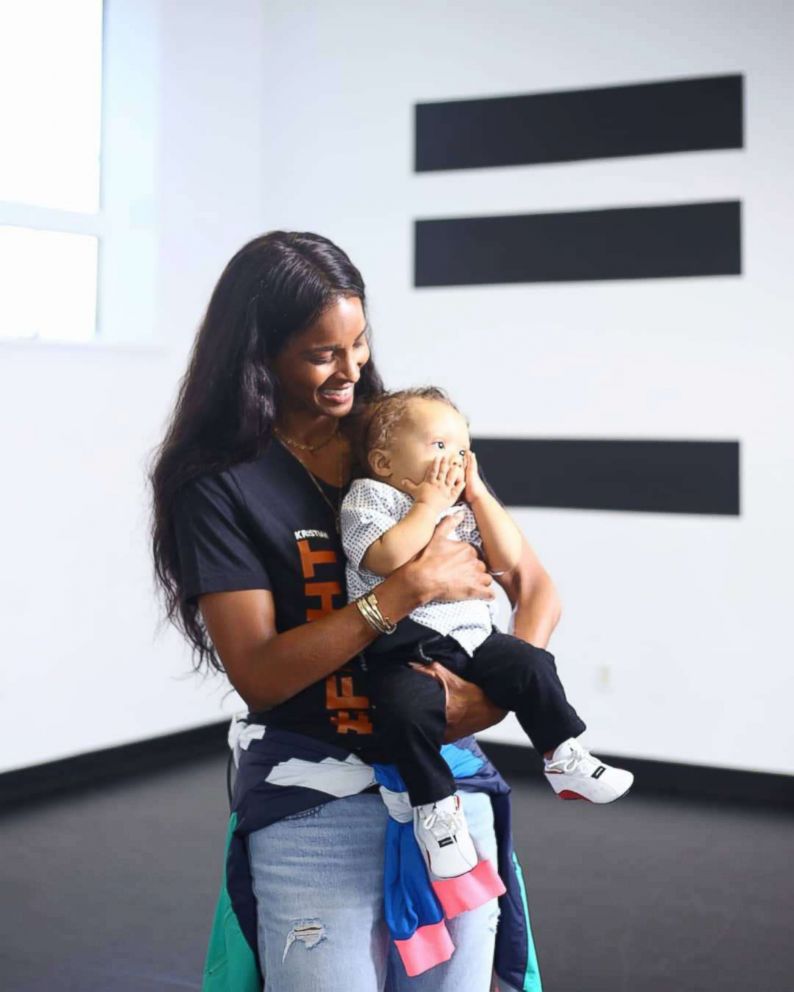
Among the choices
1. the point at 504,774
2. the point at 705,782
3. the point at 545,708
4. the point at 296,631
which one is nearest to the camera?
the point at 296,631

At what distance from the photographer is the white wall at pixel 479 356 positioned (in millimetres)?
4566

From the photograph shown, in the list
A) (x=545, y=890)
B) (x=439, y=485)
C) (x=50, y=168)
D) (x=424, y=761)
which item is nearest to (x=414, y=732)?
(x=424, y=761)

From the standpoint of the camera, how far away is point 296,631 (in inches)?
61.9

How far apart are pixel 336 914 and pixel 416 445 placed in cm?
61

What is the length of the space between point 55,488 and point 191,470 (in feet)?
10.3

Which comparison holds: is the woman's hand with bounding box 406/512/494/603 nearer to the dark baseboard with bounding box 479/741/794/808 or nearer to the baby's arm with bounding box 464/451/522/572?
the baby's arm with bounding box 464/451/522/572

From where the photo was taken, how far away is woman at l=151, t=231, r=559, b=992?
1.59 metres

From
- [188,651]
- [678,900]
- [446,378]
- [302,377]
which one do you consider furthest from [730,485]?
[302,377]

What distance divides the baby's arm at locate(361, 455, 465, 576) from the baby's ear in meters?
0.03

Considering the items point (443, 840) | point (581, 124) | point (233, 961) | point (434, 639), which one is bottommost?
point (233, 961)

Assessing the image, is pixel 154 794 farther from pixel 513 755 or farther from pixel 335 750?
pixel 335 750

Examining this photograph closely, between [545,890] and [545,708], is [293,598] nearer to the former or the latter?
[545,708]

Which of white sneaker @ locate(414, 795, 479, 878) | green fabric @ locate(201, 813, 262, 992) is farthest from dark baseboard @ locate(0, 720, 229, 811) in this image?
white sneaker @ locate(414, 795, 479, 878)

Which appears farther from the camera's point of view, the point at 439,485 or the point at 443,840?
the point at 439,485
